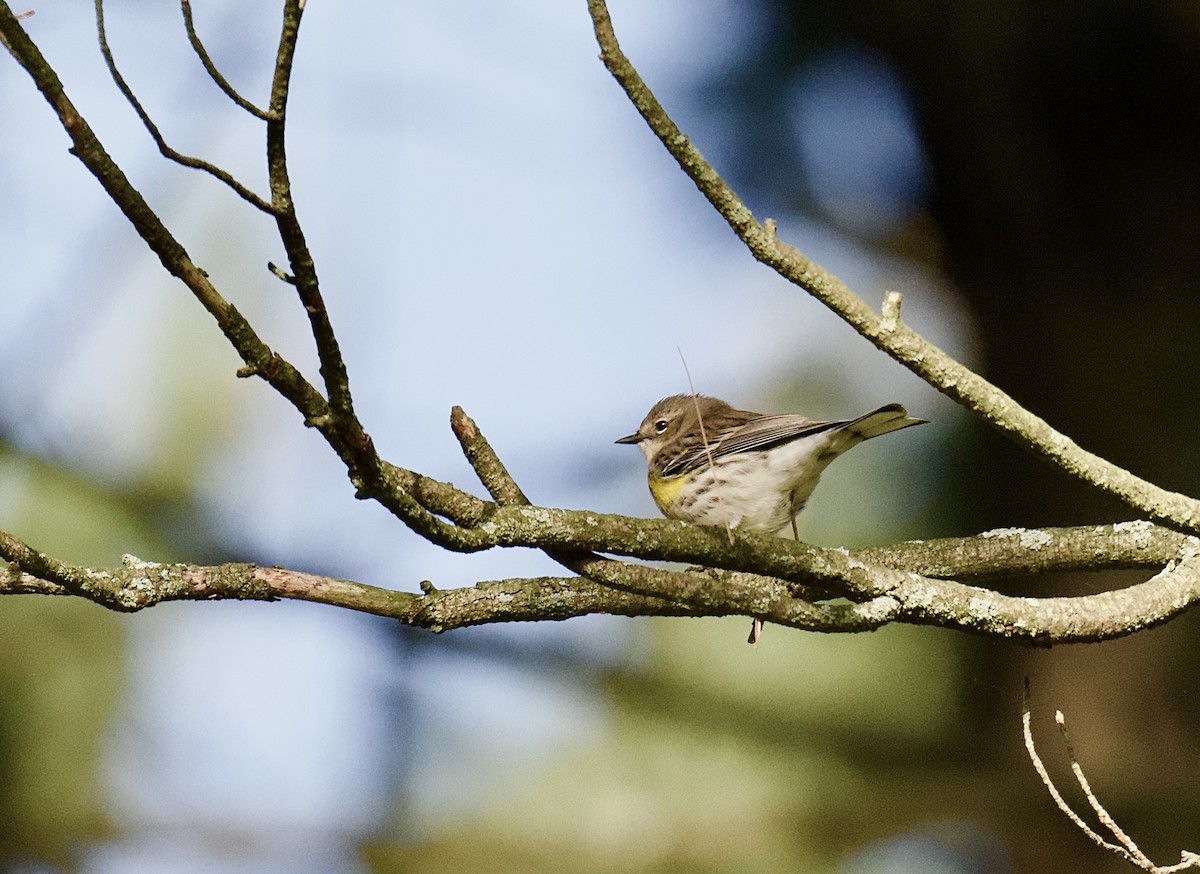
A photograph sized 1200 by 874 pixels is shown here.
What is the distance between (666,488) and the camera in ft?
10.3

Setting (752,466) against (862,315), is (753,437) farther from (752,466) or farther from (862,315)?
(862,315)

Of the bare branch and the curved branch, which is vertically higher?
the curved branch

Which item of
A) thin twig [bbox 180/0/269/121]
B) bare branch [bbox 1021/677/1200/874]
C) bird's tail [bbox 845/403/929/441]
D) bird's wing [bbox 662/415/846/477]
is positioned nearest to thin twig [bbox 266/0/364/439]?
thin twig [bbox 180/0/269/121]

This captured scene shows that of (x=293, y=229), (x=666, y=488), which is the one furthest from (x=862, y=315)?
(x=666, y=488)

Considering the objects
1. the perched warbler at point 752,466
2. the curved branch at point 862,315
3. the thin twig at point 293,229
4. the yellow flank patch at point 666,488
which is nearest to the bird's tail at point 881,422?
the perched warbler at point 752,466

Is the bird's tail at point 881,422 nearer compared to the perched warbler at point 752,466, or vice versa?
the bird's tail at point 881,422

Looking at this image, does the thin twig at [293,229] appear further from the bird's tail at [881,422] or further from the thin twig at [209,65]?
the bird's tail at [881,422]

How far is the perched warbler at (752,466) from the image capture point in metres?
2.74

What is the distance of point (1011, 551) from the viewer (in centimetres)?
193

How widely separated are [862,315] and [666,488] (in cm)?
172

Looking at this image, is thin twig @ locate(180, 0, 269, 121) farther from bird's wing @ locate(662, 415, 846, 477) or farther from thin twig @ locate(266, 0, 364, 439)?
bird's wing @ locate(662, 415, 846, 477)

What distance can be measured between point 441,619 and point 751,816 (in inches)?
131

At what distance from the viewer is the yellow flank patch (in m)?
3.10

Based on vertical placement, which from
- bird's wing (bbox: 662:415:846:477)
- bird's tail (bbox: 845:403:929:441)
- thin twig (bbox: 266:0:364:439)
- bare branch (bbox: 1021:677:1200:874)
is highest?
bird's wing (bbox: 662:415:846:477)
